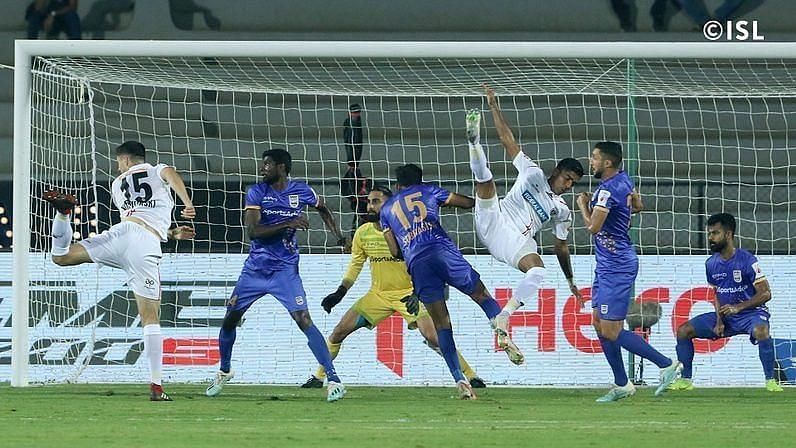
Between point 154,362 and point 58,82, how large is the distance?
3.79 metres

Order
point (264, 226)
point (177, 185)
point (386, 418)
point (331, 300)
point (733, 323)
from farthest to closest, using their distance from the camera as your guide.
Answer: point (733, 323) < point (331, 300) < point (264, 226) < point (177, 185) < point (386, 418)

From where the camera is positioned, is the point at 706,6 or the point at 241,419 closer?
the point at 241,419

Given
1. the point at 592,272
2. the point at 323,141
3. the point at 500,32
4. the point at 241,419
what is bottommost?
the point at 241,419

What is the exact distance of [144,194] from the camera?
1123cm

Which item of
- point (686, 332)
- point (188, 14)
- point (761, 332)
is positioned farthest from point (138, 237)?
point (761, 332)

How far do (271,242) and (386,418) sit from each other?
2.67 metres

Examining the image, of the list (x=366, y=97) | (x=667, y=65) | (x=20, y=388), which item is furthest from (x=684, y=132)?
(x=20, y=388)

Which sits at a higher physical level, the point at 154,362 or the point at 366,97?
the point at 366,97

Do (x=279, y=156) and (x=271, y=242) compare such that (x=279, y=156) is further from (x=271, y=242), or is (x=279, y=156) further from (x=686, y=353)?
(x=686, y=353)

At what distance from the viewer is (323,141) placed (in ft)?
49.4

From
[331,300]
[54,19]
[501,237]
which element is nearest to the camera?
[501,237]

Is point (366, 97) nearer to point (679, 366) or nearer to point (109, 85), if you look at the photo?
point (109, 85)

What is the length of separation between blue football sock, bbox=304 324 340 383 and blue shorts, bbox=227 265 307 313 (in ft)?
0.92

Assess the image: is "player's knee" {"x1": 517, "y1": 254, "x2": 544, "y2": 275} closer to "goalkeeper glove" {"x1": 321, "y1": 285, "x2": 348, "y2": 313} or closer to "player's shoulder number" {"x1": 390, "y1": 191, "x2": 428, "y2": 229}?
"player's shoulder number" {"x1": 390, "y1": 191, "x2": 428, "y2": 229}
